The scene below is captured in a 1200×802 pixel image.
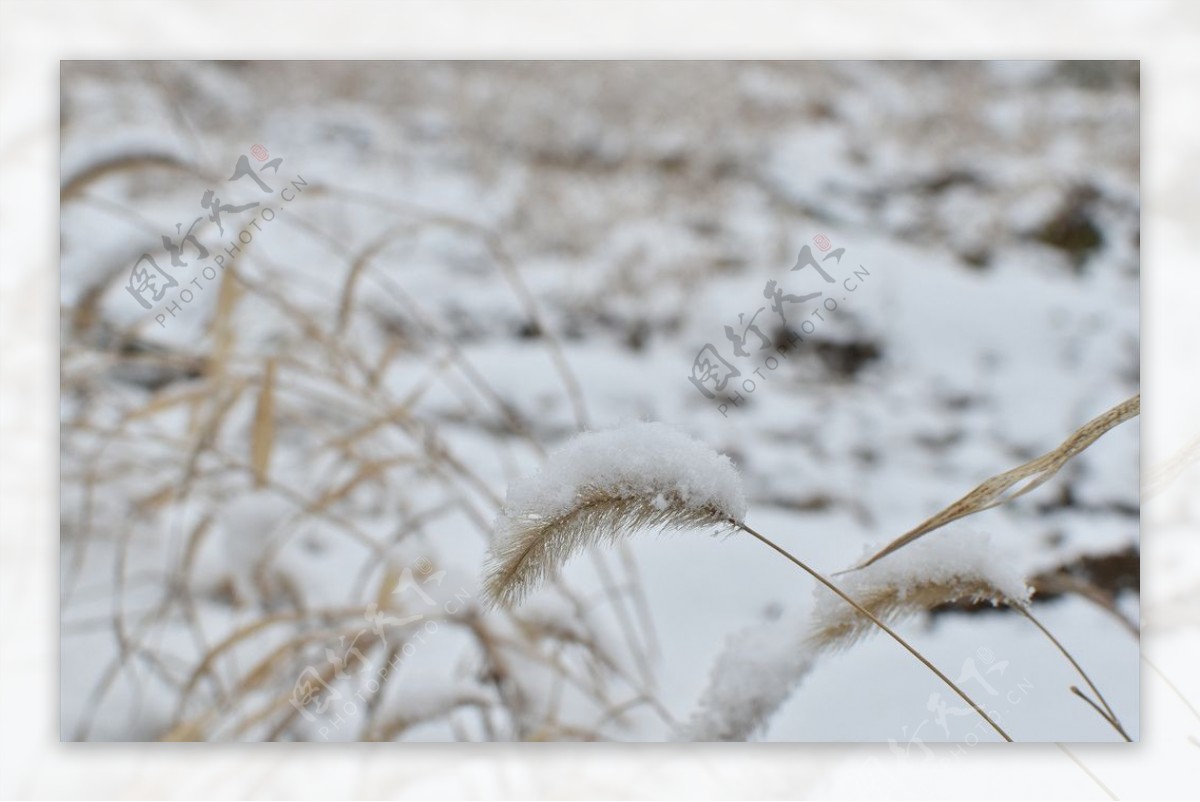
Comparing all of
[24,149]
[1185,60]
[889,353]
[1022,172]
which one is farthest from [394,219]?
[1185,60]

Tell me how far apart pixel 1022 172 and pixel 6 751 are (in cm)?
126

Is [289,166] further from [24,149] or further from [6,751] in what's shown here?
[6,751]

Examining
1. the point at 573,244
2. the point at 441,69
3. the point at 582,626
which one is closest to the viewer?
the point at 582,626

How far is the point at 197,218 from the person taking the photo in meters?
1.09

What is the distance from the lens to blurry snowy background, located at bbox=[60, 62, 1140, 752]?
1.04 metres

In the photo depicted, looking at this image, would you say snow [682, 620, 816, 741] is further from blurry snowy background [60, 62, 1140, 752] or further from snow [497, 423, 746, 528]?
blurry snowy background [60, 62, 1140, 752]
